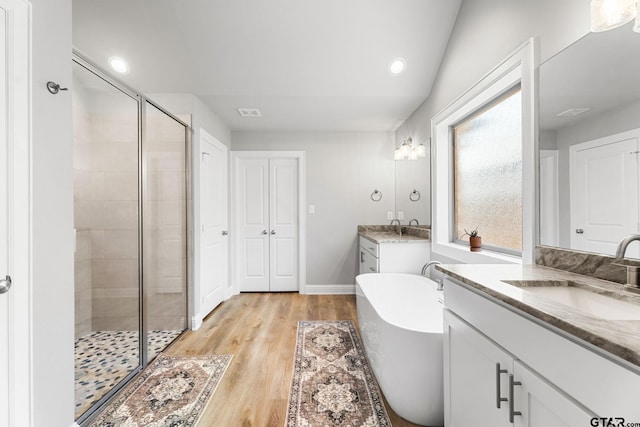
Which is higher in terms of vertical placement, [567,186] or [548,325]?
[567,186]

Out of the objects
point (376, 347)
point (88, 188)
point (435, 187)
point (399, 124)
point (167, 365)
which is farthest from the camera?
point (399, 124)

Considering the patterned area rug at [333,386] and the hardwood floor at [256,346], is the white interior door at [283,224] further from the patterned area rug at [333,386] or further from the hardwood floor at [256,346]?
the patterned area rug at [333,386]

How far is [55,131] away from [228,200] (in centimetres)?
242

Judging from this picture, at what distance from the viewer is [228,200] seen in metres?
3.68

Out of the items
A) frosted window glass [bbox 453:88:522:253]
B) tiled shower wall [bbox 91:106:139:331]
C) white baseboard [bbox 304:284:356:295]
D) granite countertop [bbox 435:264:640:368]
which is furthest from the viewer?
white baseboard [bbox 304:284:356:295]

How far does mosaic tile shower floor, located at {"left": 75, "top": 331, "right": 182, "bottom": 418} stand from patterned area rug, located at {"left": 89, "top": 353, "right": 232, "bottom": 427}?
0.10m

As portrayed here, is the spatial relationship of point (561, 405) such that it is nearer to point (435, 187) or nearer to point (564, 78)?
point (564, 78)

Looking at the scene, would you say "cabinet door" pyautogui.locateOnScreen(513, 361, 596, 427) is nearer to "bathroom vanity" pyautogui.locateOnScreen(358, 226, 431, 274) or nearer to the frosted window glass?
the frosted window glass

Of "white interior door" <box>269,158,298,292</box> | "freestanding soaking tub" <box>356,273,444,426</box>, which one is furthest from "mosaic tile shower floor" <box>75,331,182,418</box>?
"white interior door" <box>269,158,298,292</box>

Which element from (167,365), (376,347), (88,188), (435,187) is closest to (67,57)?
(88,188)

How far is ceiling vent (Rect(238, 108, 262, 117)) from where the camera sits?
3118 millimetres

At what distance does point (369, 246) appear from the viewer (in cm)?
321

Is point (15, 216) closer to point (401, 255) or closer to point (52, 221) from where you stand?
point (52, 221)

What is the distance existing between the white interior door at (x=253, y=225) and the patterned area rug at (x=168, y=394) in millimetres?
1754
